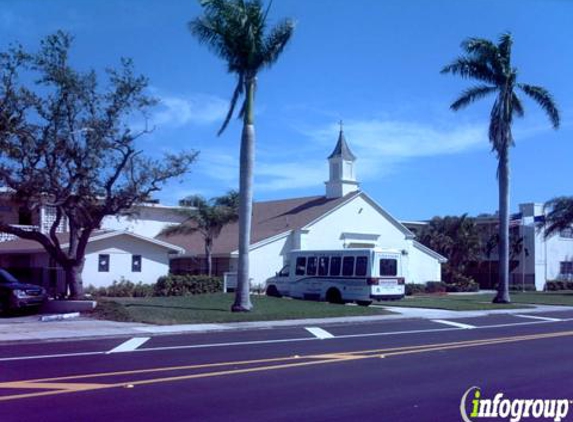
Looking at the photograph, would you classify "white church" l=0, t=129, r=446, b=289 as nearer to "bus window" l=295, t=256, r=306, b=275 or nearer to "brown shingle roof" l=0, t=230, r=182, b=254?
"brown shingle roof" l=0, t=230, r=182, b=254

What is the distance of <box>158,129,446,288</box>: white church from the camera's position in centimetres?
4231

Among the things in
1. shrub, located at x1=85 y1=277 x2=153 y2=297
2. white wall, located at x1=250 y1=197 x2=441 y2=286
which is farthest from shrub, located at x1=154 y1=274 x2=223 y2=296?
white wall, located at x1=250 y1=197 x2=441 y2=286

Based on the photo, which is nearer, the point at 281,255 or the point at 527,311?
the point at 527,311

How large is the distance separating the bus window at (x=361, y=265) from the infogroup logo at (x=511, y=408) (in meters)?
21.1

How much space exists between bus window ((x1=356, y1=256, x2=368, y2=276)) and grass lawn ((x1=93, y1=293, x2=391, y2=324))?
251 cm

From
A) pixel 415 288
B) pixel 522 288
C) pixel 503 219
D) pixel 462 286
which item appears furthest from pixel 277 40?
pixel 522 288

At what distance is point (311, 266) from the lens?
3453 centimetres

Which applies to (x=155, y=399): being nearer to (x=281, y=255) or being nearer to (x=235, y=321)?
(x=235, y=321)

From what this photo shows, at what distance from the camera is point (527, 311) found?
32719mm

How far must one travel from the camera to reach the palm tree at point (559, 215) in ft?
179

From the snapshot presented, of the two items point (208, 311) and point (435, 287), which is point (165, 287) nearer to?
point (208, 311)

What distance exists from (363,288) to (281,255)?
11516 millimetres

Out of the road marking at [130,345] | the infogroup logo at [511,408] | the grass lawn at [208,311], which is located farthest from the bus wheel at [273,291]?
the infogroup logo at [511,408]

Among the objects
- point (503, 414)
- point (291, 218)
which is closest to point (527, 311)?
point (291, 218)
